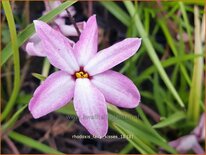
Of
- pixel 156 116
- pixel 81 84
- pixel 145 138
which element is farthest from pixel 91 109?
pixel 156 116

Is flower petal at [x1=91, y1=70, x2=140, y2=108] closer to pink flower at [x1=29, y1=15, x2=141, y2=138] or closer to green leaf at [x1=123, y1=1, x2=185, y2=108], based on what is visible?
pink flower at [x1=29, y1=15, x2=141, y2=138]

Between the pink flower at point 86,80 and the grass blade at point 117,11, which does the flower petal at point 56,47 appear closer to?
the pink flower at point 86,80

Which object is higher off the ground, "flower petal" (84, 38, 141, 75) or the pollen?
"flower petal" (84, 38, 141, 75)

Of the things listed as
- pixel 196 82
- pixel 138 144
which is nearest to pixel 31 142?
pixel 138 144

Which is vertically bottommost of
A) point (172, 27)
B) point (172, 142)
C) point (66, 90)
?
point (172, 142)

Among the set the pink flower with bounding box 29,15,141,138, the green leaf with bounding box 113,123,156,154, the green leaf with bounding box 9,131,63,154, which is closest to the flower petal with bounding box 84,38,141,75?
the pink flower with bounding box 29,15,141,138

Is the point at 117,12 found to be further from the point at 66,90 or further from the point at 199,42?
the point at 66,90
